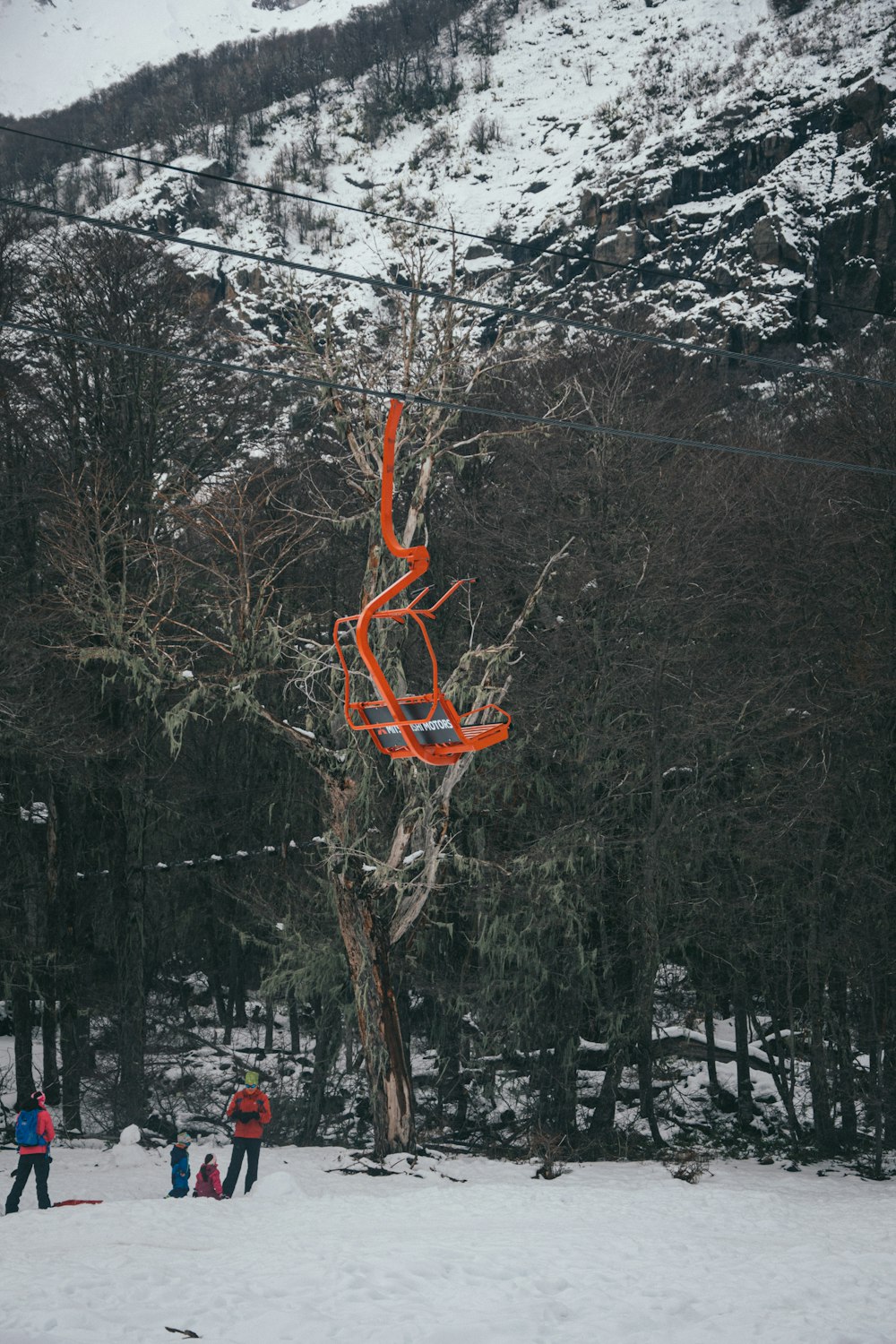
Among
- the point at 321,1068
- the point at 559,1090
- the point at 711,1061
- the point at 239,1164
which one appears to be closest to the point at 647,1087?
the point at 559,1090

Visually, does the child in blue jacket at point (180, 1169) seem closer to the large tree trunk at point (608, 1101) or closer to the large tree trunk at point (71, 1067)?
the large tree trunk at point (71, 1067)

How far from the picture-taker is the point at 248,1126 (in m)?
13.5

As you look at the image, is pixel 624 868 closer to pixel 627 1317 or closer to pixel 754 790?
pixel 754 790

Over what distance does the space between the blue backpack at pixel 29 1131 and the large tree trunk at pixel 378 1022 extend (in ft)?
14.7

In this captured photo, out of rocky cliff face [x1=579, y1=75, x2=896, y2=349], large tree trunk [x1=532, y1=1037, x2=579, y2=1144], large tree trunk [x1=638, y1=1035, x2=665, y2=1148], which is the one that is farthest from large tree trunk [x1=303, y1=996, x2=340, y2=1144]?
rocky cliff face [x1=579, y1=75, x2=896, y2=349]

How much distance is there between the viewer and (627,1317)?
7938 millimetres

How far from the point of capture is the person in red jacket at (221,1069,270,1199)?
43.8 feet

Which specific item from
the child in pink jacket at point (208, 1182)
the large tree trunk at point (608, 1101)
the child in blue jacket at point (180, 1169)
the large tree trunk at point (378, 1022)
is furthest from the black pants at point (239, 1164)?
the large tree trunk at point (608, 1101)

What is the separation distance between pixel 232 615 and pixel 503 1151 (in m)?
9.33

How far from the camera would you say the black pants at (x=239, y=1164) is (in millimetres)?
13469

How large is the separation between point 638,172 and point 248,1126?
5483 centimetres

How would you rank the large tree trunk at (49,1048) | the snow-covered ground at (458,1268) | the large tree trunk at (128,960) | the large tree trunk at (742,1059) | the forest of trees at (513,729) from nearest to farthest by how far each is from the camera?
the snow-covered ground at (458,1268), the forest of trees at (513,729), the large tree trunk at (49,1048), the large tree trunk at (128,960), the large tree trunk at (742,1059)

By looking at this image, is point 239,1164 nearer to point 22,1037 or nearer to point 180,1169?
point 180,1169

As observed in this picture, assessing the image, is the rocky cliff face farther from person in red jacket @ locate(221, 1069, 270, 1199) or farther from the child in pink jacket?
the child in pink jacket
